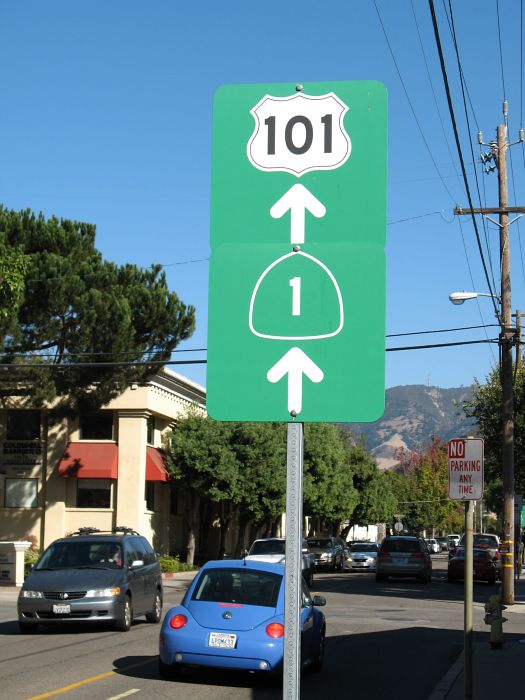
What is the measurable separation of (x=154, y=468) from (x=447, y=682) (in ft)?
102

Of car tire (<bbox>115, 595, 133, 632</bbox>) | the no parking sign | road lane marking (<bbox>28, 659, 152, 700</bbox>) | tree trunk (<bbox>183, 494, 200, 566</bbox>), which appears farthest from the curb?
tree trunk (<bbox>183, 494, 200, 566</bbox>)

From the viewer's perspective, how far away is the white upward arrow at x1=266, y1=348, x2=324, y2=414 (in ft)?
11.7

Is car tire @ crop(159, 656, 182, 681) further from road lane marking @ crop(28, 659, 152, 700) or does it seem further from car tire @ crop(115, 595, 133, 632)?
car tire @ crop(115, 595, 133, 632)

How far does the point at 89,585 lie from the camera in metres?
18.5

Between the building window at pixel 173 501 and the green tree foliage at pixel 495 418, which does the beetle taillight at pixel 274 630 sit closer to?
the green tree foliage at pixel 495 418

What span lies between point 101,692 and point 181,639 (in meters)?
1.23

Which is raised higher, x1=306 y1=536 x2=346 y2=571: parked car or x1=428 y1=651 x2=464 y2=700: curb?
x1=428 y1=651 x2=464 y2=700: curb

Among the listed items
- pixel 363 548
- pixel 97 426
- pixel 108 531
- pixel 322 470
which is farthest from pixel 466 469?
pixel 363 548

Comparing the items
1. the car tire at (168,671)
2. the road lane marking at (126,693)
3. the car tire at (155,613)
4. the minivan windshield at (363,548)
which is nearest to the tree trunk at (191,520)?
the minivan windshield at (363,548)

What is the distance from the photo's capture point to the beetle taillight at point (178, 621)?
13.0 metres

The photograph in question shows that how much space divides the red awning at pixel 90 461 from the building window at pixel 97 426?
718 millimetres

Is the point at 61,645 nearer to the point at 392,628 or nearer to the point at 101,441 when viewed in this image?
A: the point at 392,628

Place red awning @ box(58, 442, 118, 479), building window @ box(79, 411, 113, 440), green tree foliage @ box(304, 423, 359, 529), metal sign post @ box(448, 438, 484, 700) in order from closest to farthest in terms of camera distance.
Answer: metal sign post @ box(448, 438, 484, 700), red awning @ box(58, 442, 118, 479), building window @ box(79, 411, 113, 440), green tree foliage @ box(304, 423, 359, 529)

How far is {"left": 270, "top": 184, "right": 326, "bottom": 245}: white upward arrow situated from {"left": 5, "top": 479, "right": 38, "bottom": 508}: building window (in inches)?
1647
